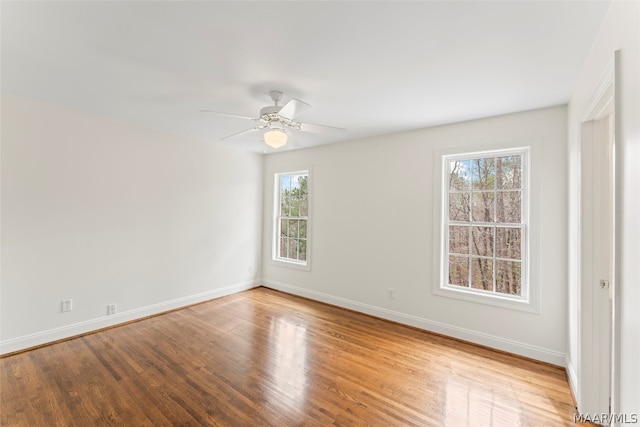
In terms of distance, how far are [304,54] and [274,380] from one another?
2585 mm

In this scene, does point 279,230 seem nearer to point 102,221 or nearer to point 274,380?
point 102,221

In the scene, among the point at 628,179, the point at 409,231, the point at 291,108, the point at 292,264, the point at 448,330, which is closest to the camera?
the point at 628,179

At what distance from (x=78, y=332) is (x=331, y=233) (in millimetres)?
3360

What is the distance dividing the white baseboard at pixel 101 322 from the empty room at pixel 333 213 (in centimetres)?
2

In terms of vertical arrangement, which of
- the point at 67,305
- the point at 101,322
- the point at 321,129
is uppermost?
the point at 321,129

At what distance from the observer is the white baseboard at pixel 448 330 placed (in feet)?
8.91

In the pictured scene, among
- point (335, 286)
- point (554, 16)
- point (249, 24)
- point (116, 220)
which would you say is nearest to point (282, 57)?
point (249, 24)

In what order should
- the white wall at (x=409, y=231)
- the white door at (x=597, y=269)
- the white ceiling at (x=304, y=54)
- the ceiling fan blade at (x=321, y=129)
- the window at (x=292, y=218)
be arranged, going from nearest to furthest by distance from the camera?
1. the white ceiling at (x=304, y=54)
2. the white door at (x=597, y=269)
3. the ceiling fan blade at (x=321, y=129)
4. the white wall at (x=409, y=231)
5. the window at (x=292, y=218)

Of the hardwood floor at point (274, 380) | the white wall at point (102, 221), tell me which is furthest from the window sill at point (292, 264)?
the hardwood floor at point (274, 380)

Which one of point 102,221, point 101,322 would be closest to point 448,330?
point 101,322

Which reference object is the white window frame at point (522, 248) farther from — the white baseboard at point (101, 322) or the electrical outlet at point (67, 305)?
the electrical outlet at point (67, 305)

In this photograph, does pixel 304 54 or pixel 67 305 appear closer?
pixel 304 54

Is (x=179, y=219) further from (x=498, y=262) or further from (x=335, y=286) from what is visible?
(x=498, y=262)

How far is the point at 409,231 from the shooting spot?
142 inches
